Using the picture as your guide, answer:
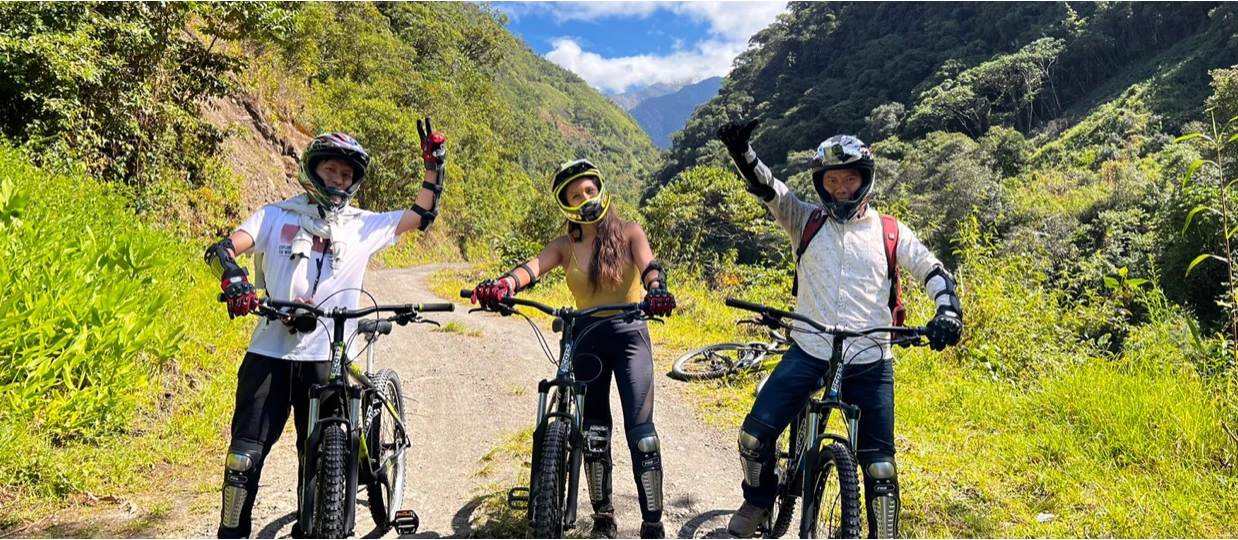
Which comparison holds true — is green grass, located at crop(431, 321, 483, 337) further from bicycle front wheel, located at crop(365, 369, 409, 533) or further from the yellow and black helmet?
the yellow and black helmet

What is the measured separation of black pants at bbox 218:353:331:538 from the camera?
3.08 metres

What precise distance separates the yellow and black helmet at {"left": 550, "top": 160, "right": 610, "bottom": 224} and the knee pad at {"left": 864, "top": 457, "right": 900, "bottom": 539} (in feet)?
5.99

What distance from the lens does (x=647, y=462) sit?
11.3ft

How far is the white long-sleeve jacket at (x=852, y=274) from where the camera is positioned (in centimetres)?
326

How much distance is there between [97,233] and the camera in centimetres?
655

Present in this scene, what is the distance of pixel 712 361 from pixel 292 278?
591 centimetres

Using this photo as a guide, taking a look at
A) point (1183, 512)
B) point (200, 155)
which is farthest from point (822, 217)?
point (200, 155)

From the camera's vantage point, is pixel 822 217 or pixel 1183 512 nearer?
pixel 822 217

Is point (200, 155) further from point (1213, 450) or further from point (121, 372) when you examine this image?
point (1213, 450)

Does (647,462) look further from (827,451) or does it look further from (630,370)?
(827,451)

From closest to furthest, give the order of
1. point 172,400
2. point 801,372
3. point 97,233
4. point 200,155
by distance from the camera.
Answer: point 801,372, point 172,400, point 97,233, point 200,155

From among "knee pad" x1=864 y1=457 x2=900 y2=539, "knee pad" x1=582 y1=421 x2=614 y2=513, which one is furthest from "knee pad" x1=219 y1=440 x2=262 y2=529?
"knee pad" x1=864 y1=457 x2=900 y2=539

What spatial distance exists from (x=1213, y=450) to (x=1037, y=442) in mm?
1021

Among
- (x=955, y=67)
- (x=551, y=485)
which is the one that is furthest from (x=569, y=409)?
(x=955, y=67)
